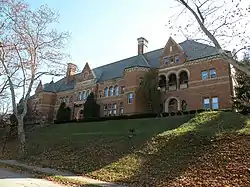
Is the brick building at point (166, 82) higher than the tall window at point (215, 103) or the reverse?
higher

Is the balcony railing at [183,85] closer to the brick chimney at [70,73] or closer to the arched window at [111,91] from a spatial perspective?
the arched window at [111,91]

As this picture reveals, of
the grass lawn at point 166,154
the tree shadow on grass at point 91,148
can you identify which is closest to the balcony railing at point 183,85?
the tree shadow on grass at point 91,148

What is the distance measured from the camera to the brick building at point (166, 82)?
32.5 meters

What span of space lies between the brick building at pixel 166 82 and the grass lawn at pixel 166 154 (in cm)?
687

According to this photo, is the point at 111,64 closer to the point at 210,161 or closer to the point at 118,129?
the point at 118,129

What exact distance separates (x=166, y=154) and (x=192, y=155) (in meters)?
1.74

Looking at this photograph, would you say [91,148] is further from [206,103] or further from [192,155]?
[206,103]

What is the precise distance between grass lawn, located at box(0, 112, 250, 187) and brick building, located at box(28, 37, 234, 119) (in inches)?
271

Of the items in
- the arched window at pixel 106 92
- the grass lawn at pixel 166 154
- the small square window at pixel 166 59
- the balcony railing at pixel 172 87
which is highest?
the small square window at pixel 166 59

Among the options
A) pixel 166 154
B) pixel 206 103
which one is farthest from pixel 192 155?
pixel 206 103

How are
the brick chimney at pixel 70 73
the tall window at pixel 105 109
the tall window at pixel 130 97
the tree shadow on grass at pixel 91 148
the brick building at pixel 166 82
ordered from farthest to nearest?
the brick chimney at pixel 70 73 < the tall window at pixel 105 109 < the tall window at pixel 130 97 < the brick building at pixel 166 82 < the tree shadow on grass at pixel 91 148

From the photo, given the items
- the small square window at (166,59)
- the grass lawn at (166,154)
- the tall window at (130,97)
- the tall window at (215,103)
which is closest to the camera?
the grass lawn at (166,154)

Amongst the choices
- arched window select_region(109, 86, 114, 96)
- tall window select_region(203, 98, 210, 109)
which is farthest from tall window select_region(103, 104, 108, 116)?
tall window select_region(203, 98, 210, 109)

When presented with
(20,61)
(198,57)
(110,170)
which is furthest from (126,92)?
(110,170)
